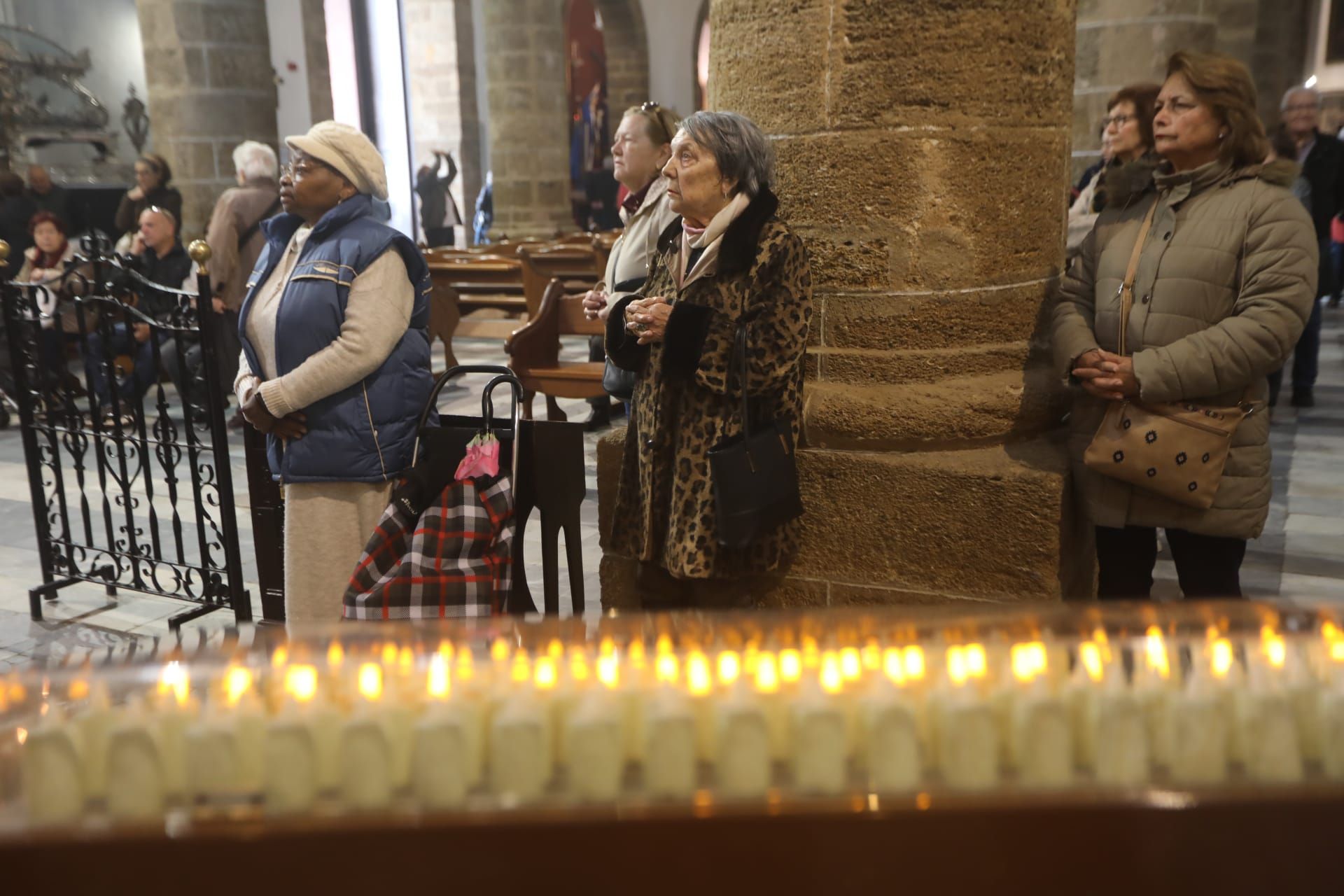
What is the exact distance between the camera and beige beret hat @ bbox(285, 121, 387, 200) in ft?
9.37

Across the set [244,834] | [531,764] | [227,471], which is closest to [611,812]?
[531,764]

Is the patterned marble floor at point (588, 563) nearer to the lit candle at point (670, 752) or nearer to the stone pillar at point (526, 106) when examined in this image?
the lit candle at point (670, 752)

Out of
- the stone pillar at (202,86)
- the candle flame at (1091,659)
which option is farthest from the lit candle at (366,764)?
the stone pillar at (202,86)

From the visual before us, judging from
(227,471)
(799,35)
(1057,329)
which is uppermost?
(799,35)

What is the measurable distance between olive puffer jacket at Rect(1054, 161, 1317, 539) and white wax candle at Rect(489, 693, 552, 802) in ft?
6.03

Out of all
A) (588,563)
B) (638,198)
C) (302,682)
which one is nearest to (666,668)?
(302,682)

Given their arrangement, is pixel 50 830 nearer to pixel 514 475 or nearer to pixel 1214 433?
pixel 514 475

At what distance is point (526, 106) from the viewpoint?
1227 cm

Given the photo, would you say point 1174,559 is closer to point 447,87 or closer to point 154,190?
point 154,190

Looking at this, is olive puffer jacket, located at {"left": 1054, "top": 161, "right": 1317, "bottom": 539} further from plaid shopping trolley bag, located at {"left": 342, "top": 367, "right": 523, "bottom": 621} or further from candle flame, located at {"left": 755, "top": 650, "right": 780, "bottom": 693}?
candle flame, located at {"left": 755, "top": 650, "right": 780, "bottom": 693}

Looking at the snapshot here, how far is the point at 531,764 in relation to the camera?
1.01 metres

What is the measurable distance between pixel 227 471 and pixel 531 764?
288 cm

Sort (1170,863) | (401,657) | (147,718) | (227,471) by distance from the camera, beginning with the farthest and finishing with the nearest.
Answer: (227,471), (401,657), (147,718), (1170,863)

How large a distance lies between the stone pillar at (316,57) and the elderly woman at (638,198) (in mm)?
12321
